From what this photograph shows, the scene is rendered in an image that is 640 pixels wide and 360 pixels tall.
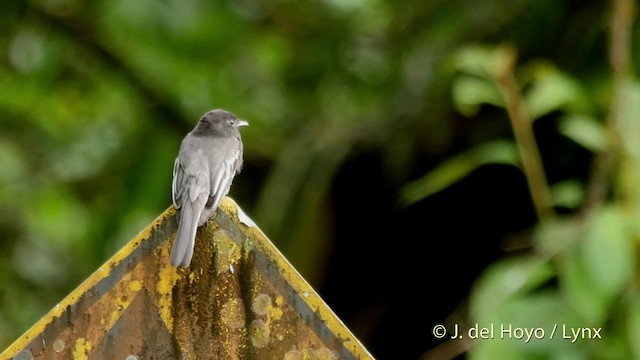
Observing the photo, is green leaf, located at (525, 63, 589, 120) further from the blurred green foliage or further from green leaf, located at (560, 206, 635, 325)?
green leaf, located at (560, 206, 635, 325)

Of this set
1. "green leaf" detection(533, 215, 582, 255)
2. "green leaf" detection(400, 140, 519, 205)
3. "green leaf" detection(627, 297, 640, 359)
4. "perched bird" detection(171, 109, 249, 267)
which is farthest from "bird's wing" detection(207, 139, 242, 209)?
"green leaf" detection(627, 297, 640, 359)

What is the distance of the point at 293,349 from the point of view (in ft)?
6.50

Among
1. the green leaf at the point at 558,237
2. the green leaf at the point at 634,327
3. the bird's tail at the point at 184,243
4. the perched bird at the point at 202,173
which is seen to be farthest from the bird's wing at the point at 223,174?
the green leaf at the point at 634,327

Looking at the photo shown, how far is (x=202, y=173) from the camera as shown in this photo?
9.32 feet

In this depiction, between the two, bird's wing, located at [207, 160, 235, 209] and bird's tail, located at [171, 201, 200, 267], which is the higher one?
bird's wing, located at [207, 160, 235, 209]

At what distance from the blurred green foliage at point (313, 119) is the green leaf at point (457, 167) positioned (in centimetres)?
1

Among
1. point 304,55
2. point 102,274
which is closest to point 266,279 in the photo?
point 102,274

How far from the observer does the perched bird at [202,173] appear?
2.00 metres

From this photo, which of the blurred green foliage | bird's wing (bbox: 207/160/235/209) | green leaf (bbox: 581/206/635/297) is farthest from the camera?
the blurred green foliage

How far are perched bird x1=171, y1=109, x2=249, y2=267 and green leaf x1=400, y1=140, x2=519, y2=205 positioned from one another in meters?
0.73

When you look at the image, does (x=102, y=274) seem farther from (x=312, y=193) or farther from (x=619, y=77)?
(x=312, y=193)

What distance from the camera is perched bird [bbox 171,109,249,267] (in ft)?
6.56

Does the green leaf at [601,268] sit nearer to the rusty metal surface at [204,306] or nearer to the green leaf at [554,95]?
the green leaf at [554,95]

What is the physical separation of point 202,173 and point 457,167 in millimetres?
1194
